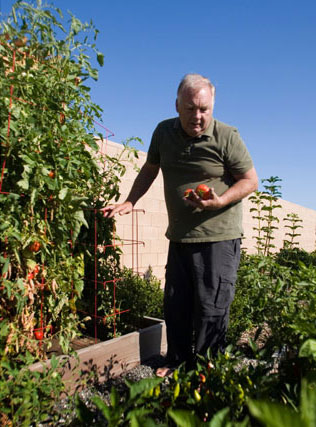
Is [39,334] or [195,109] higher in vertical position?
[195,109]

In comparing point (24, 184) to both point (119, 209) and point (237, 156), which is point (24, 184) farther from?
point (237, 156)

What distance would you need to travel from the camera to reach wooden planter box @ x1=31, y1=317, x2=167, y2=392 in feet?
6.45

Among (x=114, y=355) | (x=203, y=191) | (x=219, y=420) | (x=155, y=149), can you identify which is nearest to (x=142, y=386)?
(x=219, y=420)

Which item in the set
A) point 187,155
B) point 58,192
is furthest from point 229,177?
point 58,192

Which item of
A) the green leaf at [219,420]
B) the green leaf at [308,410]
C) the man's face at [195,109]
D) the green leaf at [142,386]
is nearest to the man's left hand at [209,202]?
the man's face at [195,109]

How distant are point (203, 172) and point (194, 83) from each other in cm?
52

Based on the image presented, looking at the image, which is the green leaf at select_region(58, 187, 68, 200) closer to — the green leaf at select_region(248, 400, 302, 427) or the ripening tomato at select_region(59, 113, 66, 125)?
the ripening tomato at select_region(59, 113, 66, 125)

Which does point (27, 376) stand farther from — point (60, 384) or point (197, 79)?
point (197, 79)

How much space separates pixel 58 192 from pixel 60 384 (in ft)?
3.07

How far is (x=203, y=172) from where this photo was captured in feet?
7.11

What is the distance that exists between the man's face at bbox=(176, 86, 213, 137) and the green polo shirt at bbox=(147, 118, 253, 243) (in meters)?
0.07

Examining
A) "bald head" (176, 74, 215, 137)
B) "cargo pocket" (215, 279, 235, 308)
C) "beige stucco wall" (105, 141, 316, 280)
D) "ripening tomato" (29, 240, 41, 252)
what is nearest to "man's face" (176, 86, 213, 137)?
"bald head" (176, 74, 215, 137)

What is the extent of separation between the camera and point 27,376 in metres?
1.48

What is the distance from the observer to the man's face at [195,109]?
195cm
